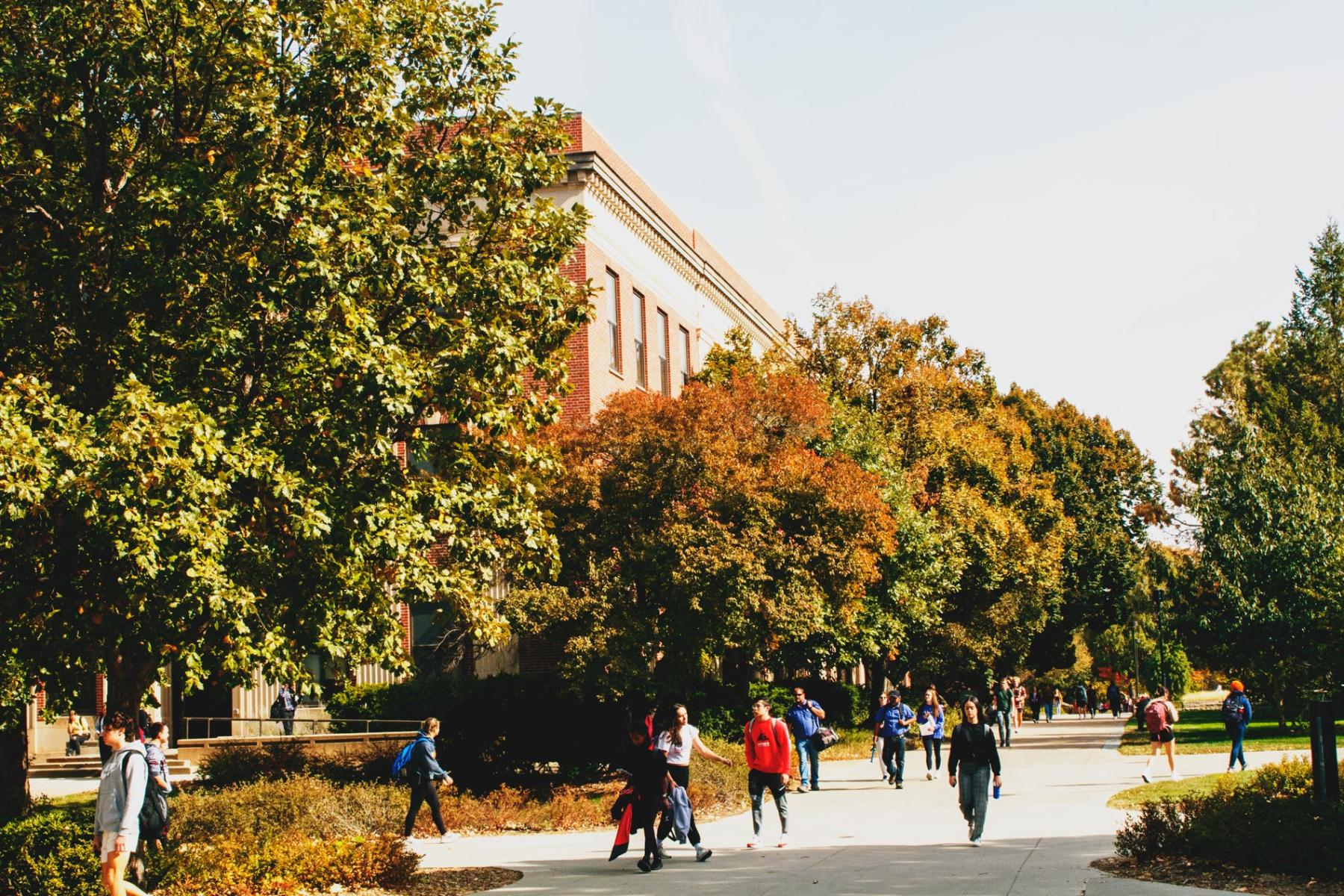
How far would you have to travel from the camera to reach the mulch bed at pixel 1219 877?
12.1 meters

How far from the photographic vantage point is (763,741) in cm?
1661

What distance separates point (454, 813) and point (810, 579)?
27.8ft

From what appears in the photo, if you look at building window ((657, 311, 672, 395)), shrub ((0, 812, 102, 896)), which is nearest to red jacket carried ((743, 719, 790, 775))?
shrub ((0, 812, 102, 896))

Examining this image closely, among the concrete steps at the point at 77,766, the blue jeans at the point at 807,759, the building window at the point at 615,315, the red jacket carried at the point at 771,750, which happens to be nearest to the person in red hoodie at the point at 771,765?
the red jacket carried at the point at 771,750

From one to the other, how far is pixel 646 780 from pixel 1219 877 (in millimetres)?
5777

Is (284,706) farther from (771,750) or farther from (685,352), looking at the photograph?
(771,750)

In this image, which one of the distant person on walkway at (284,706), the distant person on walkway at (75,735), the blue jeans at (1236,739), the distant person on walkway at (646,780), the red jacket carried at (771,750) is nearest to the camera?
the distant person on walkway at (646,780)

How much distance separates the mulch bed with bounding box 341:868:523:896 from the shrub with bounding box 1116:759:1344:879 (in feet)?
20.9

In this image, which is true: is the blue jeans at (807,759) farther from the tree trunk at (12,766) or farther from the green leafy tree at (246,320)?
the tree trunk at (12,766)

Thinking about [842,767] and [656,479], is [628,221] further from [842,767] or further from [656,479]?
[842,767]

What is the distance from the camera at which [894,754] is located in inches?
990

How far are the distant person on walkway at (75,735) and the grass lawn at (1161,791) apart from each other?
24.2m

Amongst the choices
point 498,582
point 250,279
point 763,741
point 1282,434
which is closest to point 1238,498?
point 1282,434

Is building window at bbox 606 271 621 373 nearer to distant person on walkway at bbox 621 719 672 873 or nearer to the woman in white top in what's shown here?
the woman in white top
